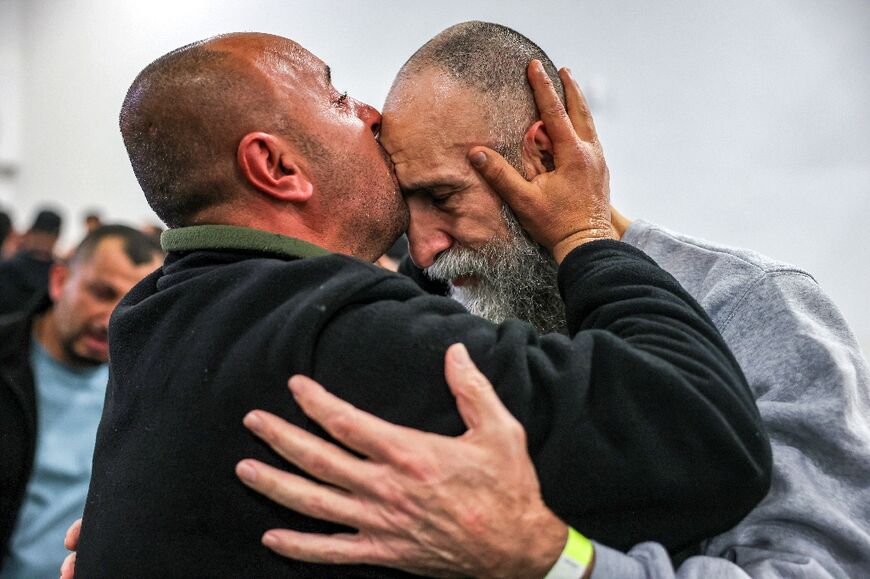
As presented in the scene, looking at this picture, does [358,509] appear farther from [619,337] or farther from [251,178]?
[251,178]

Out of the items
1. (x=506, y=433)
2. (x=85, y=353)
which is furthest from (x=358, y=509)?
(x=85, y=353)

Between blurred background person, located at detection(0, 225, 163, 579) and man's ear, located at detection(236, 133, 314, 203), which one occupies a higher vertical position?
man's ear, located at detection(236, 133, 314, 203)

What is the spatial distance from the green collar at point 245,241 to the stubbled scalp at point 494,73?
657 millimetres

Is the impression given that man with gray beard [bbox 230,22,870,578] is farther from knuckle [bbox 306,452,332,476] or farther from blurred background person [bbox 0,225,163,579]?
blurred background person [bbox 0,225,163,579]

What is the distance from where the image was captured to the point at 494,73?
185cm

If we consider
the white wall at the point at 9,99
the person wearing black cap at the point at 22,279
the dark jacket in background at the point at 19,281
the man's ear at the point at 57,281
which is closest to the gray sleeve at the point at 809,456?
the man's ear at the point at 57,281

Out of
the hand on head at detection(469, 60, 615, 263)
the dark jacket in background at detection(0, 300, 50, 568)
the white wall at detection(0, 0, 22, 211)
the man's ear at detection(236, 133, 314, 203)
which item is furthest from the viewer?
the white wall at detection(0, 0, 22, 211)

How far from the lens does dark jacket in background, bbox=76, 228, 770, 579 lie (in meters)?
1.11

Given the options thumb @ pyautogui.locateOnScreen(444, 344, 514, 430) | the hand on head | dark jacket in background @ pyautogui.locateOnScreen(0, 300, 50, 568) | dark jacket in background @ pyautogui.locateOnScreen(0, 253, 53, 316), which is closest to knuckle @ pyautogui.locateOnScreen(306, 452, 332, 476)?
thumb @ pyautogui.locateOnScreen(444, 344, 514, 430)

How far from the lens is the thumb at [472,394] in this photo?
1.09 m

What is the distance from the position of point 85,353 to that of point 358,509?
6.81 feet

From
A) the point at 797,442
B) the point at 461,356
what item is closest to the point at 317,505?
the point at 461,356

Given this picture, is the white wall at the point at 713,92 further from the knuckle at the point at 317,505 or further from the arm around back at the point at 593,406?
the knuckle at the point at 317,505

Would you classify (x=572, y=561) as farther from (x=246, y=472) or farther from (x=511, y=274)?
(x=511, y=274)
